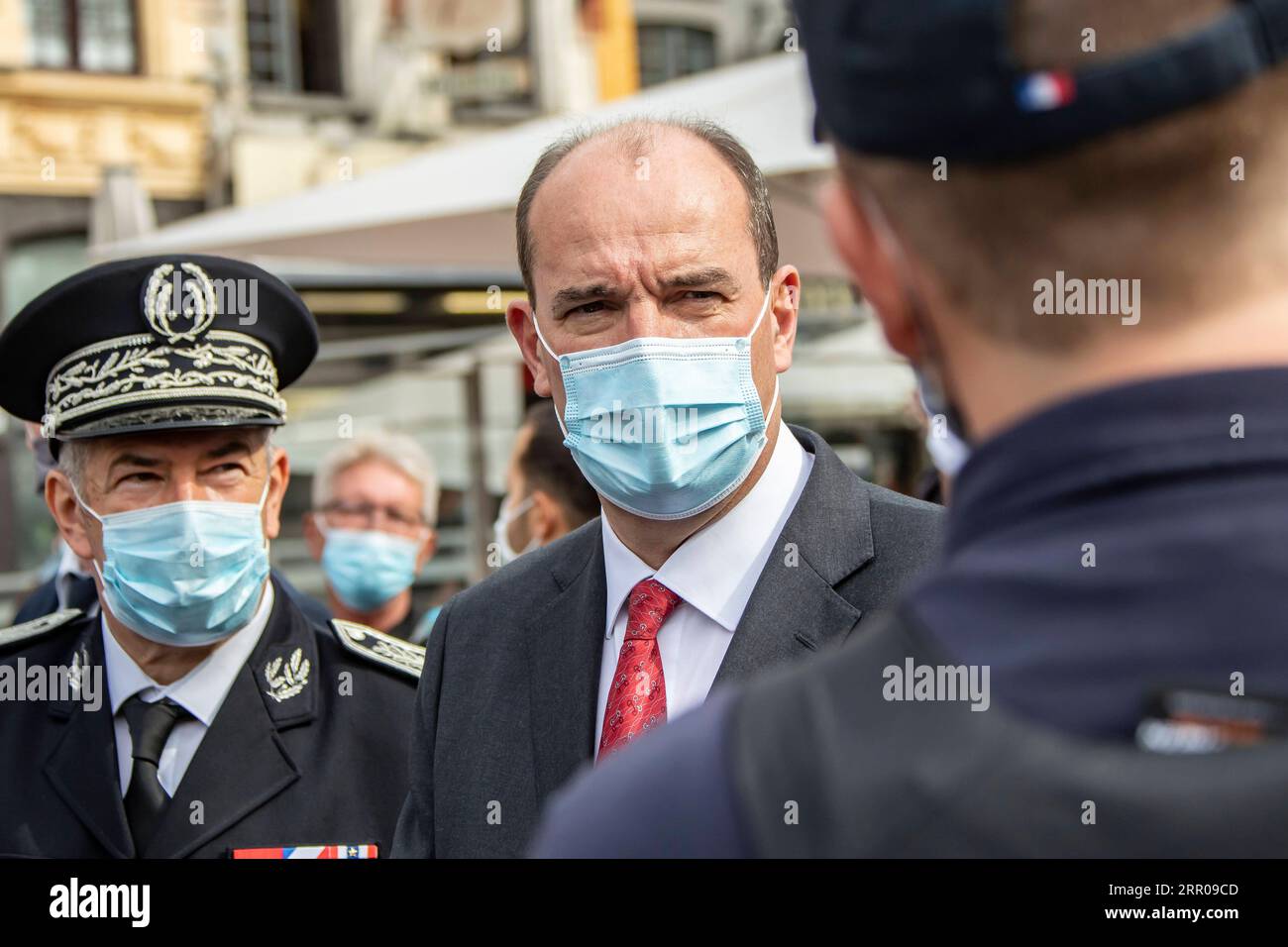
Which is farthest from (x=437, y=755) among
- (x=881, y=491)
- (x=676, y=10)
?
(x=676, y=10)

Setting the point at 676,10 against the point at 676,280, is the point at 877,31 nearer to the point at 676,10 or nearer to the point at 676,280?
the point at 676,280

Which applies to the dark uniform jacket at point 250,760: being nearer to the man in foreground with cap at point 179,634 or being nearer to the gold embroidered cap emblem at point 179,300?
the man in foreground with cap at point 179,634

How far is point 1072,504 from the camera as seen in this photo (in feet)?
2.74

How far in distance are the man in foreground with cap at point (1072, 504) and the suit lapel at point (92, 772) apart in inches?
74.9

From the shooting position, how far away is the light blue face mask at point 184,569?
2.79 meters

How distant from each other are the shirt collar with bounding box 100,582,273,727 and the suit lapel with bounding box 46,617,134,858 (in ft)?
0.12

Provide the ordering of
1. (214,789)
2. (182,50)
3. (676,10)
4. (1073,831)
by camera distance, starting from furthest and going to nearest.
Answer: (676,10), (182,50), (214,789), (1073,831)

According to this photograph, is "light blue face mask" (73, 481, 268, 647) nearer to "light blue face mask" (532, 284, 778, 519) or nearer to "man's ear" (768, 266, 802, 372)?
"light blue face mask" (532, 284, 778, 519)

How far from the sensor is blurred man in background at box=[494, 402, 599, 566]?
4216 mm

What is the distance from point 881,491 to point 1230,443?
5.04 feet

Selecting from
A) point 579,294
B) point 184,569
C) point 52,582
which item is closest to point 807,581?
point 579,294

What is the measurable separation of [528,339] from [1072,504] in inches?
74.3

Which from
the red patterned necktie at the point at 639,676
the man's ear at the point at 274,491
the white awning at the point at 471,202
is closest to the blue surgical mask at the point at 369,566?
A: the white awning at the point at 471,202

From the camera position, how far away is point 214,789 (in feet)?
8.59
